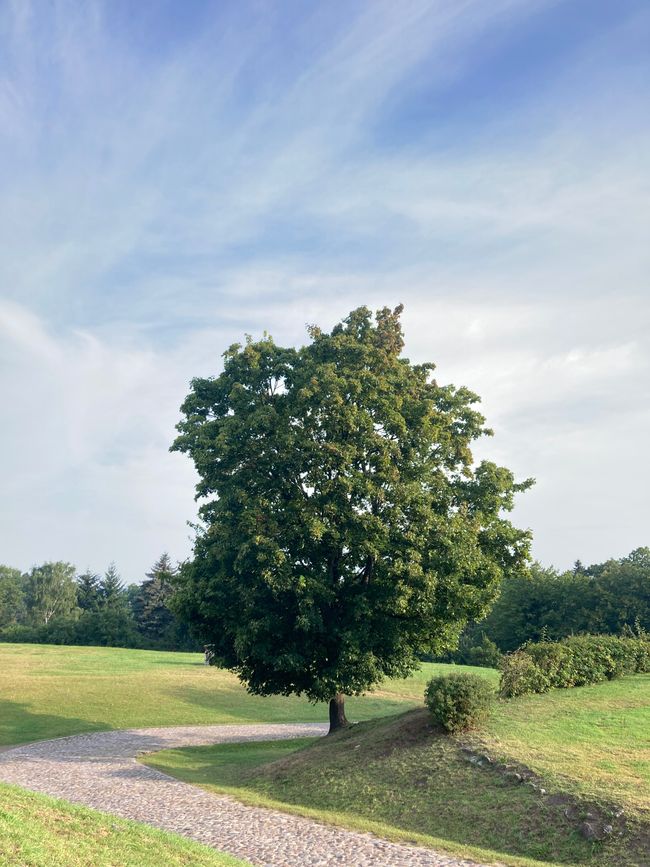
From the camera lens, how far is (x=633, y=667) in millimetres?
27516

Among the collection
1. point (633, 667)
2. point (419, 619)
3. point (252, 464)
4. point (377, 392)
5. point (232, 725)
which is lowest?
point (232, 725)

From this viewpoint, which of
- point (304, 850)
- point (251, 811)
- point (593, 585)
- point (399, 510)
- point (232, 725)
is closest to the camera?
point (304, 850)

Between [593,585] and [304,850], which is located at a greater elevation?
[593,585]

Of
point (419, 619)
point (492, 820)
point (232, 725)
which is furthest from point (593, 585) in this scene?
point (492, 820)

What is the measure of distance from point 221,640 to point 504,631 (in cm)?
6290

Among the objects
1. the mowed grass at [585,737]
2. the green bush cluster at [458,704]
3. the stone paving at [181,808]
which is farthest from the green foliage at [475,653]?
the green bush cluster at [458,704]

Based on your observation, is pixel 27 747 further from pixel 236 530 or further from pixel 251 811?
pixel 251 811

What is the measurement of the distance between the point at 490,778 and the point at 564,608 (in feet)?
216

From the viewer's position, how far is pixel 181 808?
17219 mm

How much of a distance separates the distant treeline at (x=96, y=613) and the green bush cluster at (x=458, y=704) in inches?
2500

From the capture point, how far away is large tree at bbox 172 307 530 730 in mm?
23219

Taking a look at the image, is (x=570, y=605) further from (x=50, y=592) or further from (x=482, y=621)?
(x=50, y=592)

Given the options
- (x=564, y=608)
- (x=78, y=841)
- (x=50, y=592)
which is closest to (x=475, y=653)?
(x=564, y=608)

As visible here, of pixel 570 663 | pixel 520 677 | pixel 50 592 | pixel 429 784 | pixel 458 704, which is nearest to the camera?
pixel 429 784
